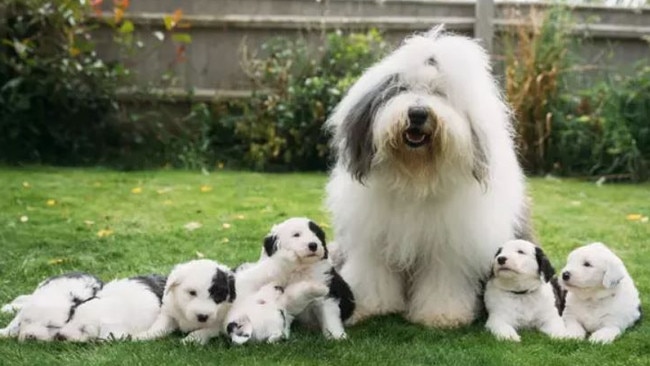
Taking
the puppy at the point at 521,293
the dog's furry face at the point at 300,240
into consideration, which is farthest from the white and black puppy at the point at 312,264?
the puppy at the point at 521,293

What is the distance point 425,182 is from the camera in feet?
12.3

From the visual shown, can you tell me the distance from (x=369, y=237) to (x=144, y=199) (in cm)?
386

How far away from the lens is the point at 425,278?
400 centimetres

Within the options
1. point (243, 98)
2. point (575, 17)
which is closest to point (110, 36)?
point (243, 98)

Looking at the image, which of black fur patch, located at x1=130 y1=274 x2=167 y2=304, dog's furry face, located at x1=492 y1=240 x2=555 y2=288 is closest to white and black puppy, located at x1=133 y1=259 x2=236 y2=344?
black fur patch, located at x1=130 y1=274 x2=167 y2=304

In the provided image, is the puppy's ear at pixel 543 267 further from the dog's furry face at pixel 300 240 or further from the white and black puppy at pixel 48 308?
the white and black puppy at pixel 48 308

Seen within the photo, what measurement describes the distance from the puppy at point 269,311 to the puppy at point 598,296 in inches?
43.1

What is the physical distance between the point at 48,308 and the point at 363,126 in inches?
59.9

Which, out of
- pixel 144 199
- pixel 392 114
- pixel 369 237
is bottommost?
pixel 144 199

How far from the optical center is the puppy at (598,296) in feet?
12.1

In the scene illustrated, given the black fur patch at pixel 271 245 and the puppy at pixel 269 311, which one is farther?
the black fur patch at pixel 271 245

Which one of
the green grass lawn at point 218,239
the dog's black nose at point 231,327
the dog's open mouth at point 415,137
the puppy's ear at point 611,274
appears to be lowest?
the green grass lawn at point 218,239

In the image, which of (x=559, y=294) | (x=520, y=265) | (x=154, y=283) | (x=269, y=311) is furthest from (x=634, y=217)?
(x=154, y=283)

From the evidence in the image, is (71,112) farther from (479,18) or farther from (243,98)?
(479,18)
